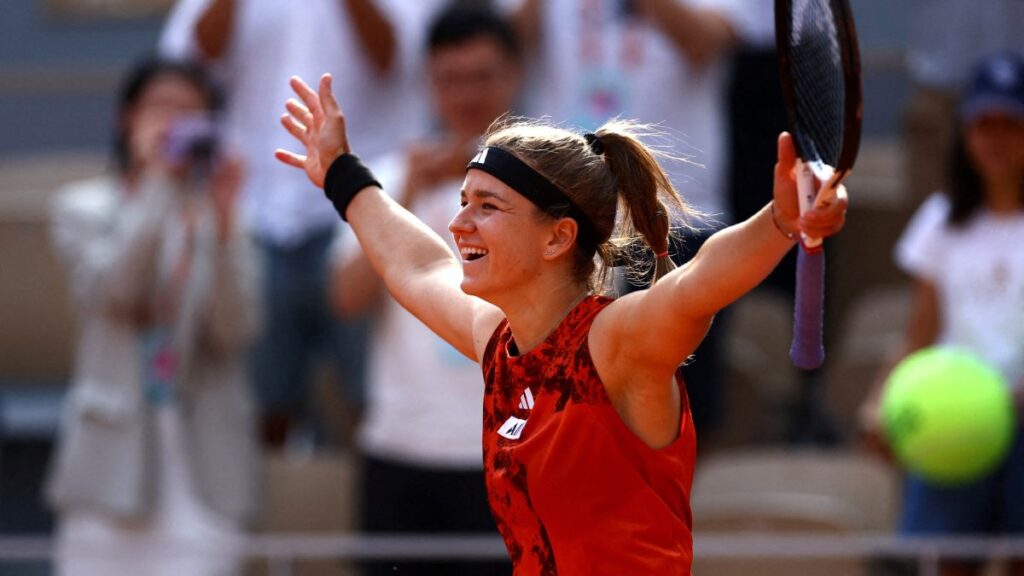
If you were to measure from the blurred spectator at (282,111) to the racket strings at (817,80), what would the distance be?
3217 mm

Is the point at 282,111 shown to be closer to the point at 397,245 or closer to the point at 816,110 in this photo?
the point at 397,245

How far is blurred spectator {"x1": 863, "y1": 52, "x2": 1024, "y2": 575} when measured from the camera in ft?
16.7

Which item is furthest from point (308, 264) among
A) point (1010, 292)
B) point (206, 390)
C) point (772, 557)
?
point (1010, 292)

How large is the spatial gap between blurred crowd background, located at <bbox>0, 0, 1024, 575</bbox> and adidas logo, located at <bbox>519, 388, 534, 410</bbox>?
224cm

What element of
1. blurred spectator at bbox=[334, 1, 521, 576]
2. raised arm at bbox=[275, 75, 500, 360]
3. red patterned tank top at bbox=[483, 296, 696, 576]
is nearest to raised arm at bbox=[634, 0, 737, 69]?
blurred spectator at bbox=[334, 1, 521, 576]

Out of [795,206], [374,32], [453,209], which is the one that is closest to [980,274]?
[453,209]

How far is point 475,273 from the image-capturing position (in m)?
3.08

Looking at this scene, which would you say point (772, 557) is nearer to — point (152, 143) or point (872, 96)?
point (152, 143)

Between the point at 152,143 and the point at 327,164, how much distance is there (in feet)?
8.05

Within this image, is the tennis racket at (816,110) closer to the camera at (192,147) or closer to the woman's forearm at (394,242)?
the woman's forearm at (394,242)

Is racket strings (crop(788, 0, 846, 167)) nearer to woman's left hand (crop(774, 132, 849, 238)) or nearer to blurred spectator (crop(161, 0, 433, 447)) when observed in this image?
woman's left hand (crop(774, 132, 849, 238))

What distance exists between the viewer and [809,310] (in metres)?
2.84

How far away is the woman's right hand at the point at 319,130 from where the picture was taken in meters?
3.59

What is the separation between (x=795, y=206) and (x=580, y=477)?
24.5 inches
